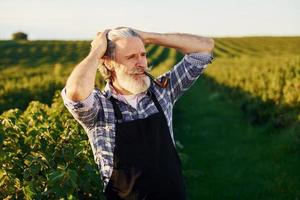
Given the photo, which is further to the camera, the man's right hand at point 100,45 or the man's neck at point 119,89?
the man's neck at point 119,89

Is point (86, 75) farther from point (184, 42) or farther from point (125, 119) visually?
point (184, 42)

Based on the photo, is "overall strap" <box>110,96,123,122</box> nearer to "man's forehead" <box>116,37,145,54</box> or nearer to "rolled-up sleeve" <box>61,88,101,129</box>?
"rolled-up sleeve" <box>61,88,101,129</box>

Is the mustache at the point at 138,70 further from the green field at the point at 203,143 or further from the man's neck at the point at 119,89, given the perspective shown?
the green field at the point at 203,143

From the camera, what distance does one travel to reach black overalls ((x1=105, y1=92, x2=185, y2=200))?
3.50 metres

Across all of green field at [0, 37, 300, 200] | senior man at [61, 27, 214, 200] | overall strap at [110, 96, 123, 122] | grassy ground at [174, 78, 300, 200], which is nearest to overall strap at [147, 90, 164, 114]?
senior man at [61, 27, 214, 200]

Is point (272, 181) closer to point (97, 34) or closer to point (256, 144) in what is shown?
point (256, 144)

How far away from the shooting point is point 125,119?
3.60 meters

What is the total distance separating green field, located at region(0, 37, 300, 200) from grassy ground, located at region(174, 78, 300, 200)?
0.01 m

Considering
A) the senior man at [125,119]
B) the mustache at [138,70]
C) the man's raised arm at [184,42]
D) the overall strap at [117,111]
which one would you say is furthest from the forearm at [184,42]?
the overall strap at [117,111]

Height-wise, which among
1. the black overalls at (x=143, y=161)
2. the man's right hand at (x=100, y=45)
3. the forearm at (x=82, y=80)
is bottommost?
the black overalls at (x=143, y=161)

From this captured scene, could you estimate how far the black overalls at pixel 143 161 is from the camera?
350cm

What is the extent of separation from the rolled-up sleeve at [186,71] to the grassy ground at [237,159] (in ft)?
6.42

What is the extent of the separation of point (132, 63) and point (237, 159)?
25.5 feet

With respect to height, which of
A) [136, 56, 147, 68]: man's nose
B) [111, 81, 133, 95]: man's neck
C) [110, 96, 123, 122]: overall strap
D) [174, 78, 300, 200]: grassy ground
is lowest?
[174, 78, 300, 200]: grassy ground
